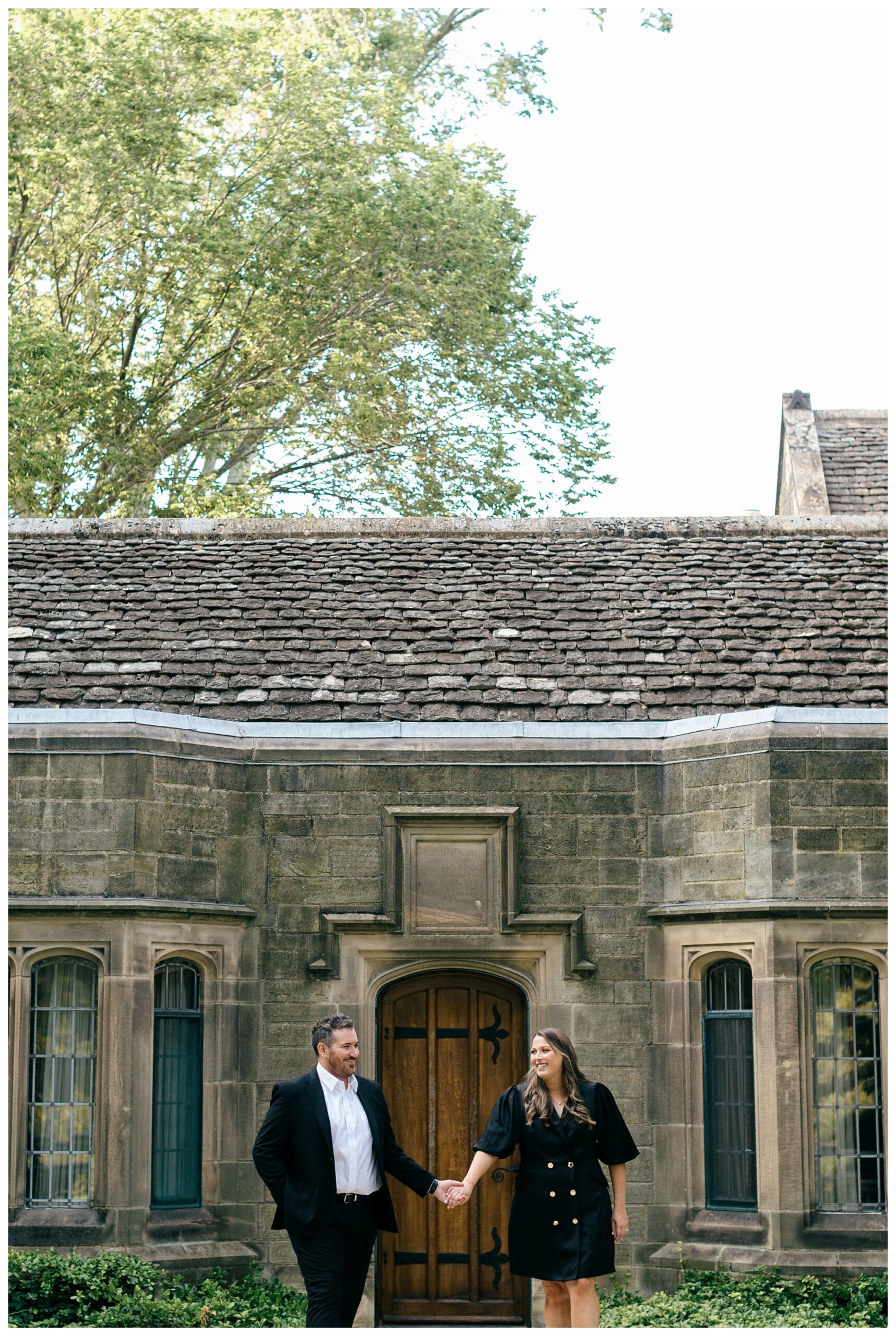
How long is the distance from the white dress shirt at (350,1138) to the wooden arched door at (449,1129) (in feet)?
10.2

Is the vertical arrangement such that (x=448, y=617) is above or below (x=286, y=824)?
above

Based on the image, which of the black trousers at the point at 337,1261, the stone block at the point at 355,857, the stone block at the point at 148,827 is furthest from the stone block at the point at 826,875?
the stone block at the point at 148,827

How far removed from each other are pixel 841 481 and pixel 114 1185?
37.3 feet

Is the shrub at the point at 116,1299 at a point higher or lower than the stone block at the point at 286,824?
lower

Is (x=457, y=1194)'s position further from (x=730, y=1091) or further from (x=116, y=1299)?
(x=730, y=1091)

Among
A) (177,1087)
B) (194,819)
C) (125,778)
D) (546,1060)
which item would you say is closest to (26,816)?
(125,778)

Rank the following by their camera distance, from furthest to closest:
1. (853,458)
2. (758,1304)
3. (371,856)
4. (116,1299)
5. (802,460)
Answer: (853,458) < (802,460) < (371,856) < (758,1304) < (116,1299)

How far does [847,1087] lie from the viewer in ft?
32.9

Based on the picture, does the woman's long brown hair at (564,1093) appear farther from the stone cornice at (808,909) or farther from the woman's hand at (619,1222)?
the stone cornice at (808,909)

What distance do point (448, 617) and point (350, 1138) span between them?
560 cm

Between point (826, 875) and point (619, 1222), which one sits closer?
point (619, 1222)

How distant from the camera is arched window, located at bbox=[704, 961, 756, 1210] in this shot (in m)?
10.2

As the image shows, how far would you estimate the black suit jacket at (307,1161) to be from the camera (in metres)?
7.30

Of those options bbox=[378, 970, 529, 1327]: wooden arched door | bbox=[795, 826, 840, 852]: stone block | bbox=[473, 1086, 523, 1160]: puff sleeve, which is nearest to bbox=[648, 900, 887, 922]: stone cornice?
bbox=[795, 826, 840, 852]: stone block
